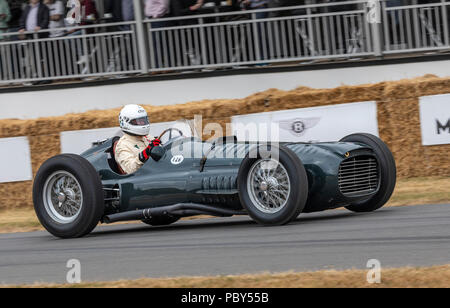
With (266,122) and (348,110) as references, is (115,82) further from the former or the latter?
(348,110)

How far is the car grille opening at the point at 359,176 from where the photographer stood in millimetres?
7766

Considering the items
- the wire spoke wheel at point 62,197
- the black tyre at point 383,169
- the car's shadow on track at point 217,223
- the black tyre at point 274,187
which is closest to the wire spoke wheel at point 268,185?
the black tyre at point 274,187

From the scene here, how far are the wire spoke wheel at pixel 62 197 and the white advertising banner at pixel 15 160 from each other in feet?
11.2

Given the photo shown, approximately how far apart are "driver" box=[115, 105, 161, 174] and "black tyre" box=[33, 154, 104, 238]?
18.3 inches

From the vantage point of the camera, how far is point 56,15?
1421 centimetres

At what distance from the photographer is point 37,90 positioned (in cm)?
1432

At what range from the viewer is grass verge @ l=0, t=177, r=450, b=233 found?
9.19 meters

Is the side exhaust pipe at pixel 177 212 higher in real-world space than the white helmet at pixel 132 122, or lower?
lower

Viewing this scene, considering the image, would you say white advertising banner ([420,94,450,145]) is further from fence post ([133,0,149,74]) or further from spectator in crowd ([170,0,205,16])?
fence post ([133,0,149,74])

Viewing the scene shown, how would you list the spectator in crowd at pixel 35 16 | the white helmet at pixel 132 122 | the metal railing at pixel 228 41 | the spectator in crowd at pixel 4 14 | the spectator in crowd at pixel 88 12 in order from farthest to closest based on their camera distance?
the spectator in crowd at pixel 4 14 < the spectator in crowd at pixel 88 12 < the spectator in crowd at pixel 35 16 < the metal railing at pixel 228 41 < the white helmet at pixel 132 122

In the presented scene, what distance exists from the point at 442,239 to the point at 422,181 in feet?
14.6

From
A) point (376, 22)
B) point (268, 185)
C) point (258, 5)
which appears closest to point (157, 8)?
point (258, 5)

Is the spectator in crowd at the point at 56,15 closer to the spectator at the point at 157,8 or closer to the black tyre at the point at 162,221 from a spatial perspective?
the spectator at the point at 157,8
